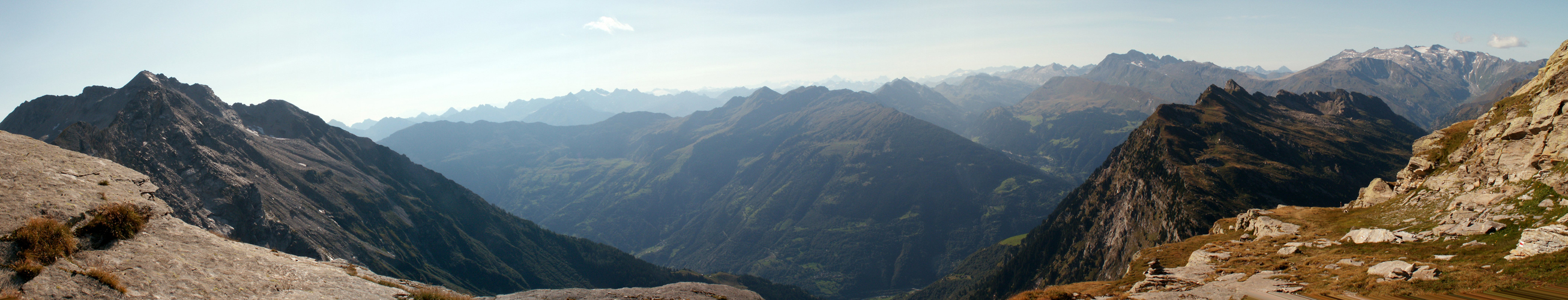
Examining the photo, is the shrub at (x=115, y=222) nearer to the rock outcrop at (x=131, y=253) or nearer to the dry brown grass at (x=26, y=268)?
the rock outcrop at (x=131, y=253)

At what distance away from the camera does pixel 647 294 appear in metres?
40.5

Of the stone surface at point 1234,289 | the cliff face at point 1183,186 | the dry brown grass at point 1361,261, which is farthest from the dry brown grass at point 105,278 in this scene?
the cliff face at point 1183,186

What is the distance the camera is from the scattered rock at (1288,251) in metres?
43.6

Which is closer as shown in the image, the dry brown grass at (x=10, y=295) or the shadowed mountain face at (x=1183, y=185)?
the dry brown grass at (x=10, y=295)

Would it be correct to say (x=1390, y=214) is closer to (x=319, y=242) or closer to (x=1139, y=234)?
(x=1139, y=234)

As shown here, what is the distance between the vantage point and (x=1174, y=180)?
151 meters

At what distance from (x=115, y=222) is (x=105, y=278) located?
4.63 meters

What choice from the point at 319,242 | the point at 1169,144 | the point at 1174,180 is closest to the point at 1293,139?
the point at 1169,144

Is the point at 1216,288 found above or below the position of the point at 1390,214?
below

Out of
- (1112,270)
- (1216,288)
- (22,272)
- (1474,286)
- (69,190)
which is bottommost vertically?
(1112,270)

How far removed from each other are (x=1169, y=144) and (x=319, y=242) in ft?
898

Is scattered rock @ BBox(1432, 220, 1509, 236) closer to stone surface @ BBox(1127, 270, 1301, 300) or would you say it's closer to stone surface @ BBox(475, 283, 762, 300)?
stone surface @ BBox(1127, 270, 1301, 300)

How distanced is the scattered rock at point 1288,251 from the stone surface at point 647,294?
4126 cm

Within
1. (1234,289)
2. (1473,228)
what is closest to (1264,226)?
(1473,228)
